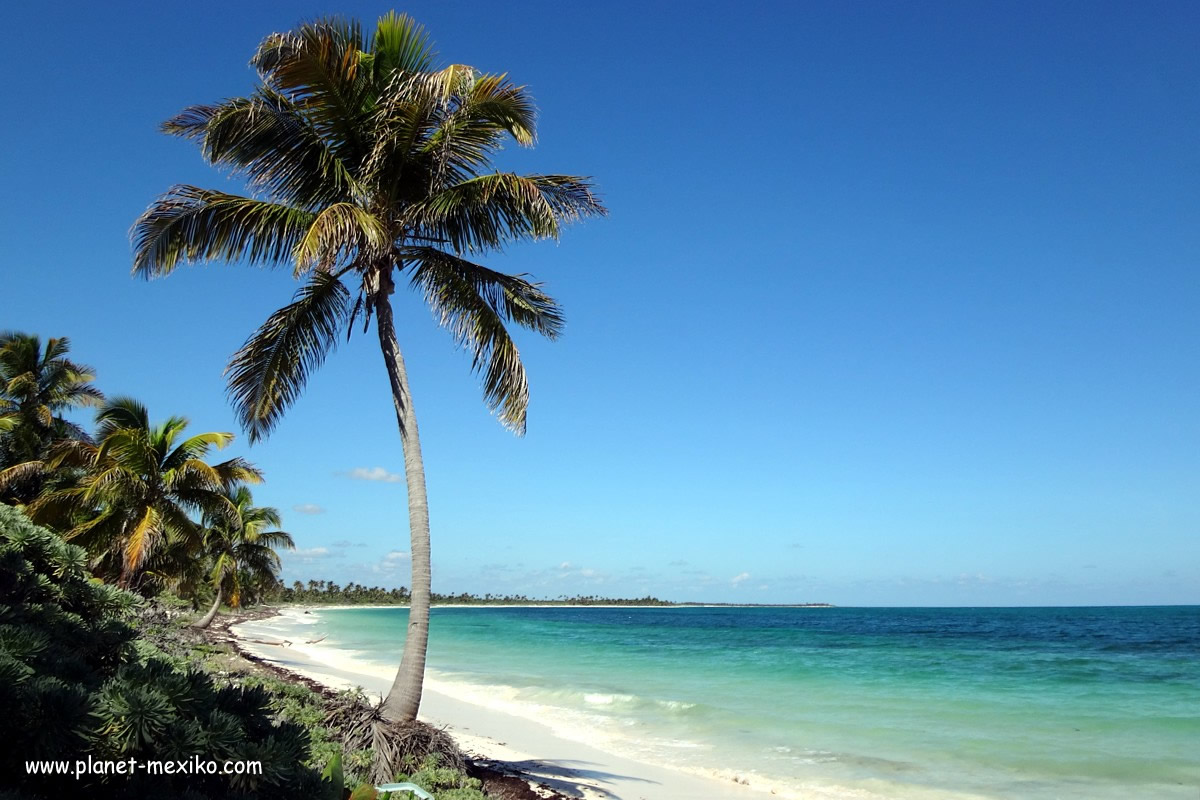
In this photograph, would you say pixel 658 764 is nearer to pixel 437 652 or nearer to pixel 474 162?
pixel 474 162

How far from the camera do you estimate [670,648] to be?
37.3 meters

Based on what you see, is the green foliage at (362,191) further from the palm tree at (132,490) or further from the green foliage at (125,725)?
the palm tree at (132,490)

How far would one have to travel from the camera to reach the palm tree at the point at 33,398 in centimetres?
2064

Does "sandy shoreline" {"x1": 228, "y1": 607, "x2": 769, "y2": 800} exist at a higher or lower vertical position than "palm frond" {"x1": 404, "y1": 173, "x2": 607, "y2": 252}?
lower

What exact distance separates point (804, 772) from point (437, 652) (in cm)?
2566

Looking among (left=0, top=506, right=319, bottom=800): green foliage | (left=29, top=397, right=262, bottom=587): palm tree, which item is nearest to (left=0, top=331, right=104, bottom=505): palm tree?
(left=29, top=397, right=262, bottom=587): palm tree

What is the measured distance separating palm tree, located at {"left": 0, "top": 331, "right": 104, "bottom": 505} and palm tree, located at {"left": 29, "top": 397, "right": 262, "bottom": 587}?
4.23m

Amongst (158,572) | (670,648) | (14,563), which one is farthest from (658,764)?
(670,648)

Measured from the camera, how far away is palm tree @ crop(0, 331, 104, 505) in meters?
20.6

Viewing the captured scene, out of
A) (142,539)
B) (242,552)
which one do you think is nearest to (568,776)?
(142,539)

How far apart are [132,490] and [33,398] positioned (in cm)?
902

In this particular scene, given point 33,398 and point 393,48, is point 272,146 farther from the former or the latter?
point 33,398

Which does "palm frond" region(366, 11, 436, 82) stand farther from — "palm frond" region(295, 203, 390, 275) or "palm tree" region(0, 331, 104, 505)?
"palm tree" region(0, 331, 104, 505)

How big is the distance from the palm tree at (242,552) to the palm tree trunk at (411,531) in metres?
21.8
